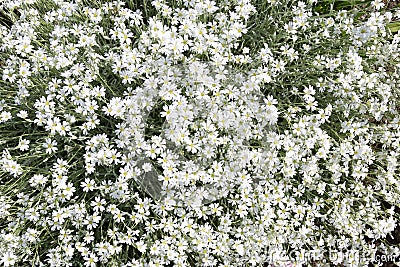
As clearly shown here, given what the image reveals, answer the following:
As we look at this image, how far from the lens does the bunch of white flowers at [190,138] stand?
9.62 feet

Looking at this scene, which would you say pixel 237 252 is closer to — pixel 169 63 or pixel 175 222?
pixel 175 222

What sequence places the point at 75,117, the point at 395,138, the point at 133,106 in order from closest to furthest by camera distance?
the point at 133,106, the point at 75,117, the point at 395,138

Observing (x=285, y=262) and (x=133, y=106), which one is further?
(x=285, y=262)

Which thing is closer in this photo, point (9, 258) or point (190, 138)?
point (9, 258)

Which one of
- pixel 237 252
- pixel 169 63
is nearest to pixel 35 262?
pixel 237 252

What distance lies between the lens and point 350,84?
3230 millimetres

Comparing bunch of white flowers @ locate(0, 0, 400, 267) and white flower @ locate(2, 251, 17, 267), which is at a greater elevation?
bunch of white flowers @ locate(0, 0, 400, 267)

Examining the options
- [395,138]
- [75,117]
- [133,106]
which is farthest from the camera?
[395,138]

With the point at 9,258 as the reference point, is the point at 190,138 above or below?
above

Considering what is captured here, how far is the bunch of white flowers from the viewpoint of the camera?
2934 millimetres

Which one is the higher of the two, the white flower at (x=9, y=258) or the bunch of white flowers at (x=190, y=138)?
the bunch of white flowers at (x=190, y=138)

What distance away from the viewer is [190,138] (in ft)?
10.2

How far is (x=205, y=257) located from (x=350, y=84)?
1.69 m

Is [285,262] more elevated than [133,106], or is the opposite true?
[133,106]
